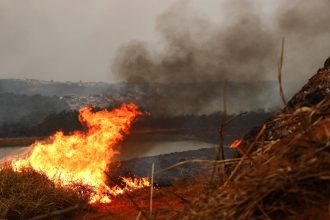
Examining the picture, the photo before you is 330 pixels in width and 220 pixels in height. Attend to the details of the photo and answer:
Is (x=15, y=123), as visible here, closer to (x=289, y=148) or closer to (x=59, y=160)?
(x=59, y=160)

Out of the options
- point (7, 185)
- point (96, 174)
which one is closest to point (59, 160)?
point (96, 174)

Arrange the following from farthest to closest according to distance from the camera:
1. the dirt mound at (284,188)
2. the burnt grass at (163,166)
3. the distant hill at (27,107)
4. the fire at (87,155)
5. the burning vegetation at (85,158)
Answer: the distant hill at (27,107), the burnt grass at (163,166), the fire at (87,155), the burning vegetation at (85,158), the dirt mound at (284,188)

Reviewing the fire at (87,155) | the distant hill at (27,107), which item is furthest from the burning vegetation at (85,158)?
the distant hill at (27,107)

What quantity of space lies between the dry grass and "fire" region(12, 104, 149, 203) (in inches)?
16.0

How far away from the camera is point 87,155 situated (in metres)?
14.2

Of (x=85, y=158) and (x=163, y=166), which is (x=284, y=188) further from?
(x=85, y=158)

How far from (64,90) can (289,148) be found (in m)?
86.7

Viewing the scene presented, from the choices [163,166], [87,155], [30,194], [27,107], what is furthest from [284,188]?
[27,107]

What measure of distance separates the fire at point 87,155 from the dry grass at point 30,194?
0.41 meters

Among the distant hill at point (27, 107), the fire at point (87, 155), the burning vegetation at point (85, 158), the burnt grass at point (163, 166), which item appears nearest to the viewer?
the burning vegetation at point (85, 158)

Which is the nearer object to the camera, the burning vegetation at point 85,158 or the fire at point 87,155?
the burning vegetation at point 85,158

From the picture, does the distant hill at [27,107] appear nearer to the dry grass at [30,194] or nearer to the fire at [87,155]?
the fire at [87,155]

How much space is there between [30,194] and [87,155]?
478cm

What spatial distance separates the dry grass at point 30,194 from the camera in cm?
887
